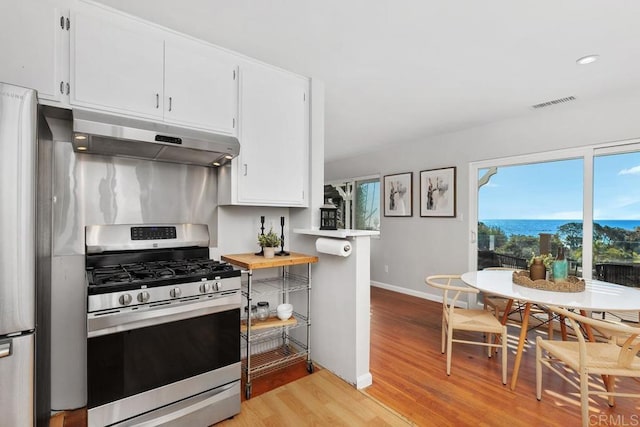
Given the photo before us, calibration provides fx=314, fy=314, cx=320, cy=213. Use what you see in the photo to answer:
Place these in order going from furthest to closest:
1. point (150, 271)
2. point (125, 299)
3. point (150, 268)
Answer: point (150, 268) → point (150, 271) → point (125, 299)

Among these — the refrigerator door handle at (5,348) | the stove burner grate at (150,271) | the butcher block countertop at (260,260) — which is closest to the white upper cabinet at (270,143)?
the butcher block countertop at (260,260)

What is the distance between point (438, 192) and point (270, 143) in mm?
2931

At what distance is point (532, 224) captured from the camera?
146 inches

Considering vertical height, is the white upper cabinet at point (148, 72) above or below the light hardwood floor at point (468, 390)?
above

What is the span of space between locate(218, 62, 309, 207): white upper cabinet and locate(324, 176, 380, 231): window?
2.89 m

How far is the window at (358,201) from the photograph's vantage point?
221 inches

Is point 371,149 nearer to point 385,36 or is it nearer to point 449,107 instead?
point 449,107

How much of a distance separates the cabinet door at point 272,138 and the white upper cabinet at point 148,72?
0.13 metres

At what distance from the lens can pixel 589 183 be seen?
325 cm

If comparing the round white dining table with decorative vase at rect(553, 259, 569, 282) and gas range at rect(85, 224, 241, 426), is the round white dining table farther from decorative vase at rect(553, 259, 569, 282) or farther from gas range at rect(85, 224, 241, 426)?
gas range at rect(85, 224, 241, 426)

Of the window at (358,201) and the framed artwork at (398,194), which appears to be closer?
the framed artwork at (398,194)

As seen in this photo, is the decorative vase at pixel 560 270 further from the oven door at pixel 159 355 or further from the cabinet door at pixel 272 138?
the oven door at pixel 159 355

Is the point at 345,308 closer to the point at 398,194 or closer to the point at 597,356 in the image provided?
the point at 597,356

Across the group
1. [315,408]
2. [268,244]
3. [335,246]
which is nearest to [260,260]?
[268,244]
